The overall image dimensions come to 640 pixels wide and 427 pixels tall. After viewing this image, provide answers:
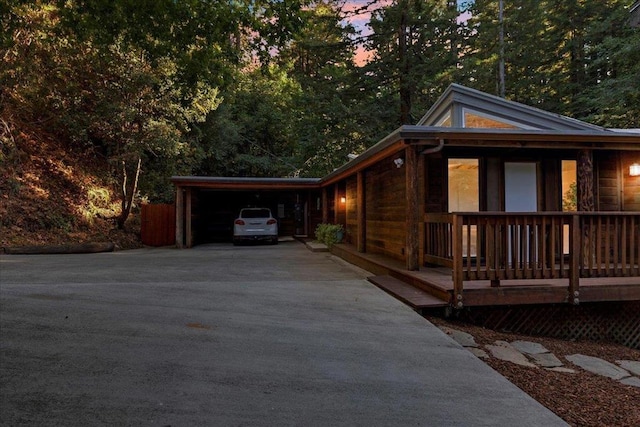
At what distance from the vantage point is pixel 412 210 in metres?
6.63

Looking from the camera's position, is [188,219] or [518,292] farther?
[188,219]

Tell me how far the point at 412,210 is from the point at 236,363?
416 cm

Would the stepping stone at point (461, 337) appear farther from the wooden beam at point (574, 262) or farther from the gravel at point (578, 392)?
the wooden beam at point (574, 262)

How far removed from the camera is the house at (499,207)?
5074mm

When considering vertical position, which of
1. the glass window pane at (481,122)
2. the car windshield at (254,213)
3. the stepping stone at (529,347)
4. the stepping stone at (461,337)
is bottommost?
the stepping stone at (529,347)

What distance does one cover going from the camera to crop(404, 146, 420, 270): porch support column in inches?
260

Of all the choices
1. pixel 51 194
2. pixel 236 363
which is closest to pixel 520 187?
pixel 236 363

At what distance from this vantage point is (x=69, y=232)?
45.6 ft

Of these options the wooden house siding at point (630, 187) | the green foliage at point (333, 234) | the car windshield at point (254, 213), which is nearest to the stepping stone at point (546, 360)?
the wooden house siding at point (630, 187)

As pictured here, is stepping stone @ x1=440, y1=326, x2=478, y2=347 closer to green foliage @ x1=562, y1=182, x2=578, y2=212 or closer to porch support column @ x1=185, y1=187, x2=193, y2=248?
green foliage @ x1=562, y1=182, x2=578, y2=212

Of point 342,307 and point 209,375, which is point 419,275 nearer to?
point 342,307

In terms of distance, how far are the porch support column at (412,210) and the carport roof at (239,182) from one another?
30.7 feet

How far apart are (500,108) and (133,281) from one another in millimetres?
8679

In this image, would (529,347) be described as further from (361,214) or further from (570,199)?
(361,214)
